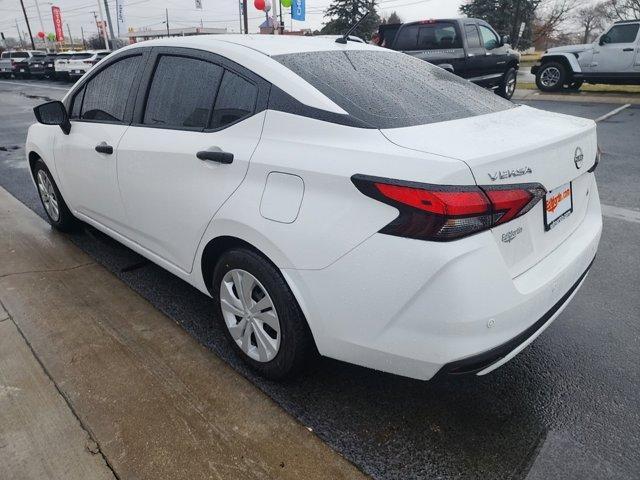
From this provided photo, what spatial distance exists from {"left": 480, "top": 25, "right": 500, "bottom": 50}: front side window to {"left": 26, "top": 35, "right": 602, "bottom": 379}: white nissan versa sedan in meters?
10.1

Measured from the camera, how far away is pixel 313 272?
185cm

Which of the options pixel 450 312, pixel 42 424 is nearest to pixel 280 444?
pixel 450 312

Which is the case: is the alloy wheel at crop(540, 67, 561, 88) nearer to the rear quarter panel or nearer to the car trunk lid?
the car trunk lid

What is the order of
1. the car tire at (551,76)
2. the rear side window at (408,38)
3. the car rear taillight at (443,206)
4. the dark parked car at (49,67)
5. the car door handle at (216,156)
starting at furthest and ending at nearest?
1. the dark parked car at (49,67)
2. the car tire at (551,76)
3. the rear side window at (408,38)
4. the car door handle at (216,156)
5. the car rear taillight at (443,206)

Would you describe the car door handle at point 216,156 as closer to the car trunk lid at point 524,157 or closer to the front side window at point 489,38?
the car trunk lid at point 524,157

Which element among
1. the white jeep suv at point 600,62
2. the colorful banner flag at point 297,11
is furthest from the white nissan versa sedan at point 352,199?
the colorful banner flag at point 297,11

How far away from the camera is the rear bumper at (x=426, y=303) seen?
1.61 m

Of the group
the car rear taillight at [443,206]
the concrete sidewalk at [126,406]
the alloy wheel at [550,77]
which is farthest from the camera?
the alloy wheel at [550,77]

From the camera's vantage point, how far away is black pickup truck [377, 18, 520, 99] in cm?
1102

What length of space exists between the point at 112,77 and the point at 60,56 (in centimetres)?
2804

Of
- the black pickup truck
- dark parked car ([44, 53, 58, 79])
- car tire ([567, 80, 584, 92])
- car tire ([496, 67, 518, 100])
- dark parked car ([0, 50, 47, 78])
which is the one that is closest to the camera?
the black pickup truck

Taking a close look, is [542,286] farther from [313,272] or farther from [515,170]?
[313,272]

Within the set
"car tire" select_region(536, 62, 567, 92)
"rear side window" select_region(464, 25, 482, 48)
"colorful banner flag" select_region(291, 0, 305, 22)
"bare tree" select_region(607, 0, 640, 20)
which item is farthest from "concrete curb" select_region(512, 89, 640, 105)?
"bare tree" select_region(607, 0, 640, 20)

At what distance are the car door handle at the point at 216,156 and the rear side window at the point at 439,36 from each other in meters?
10.4
